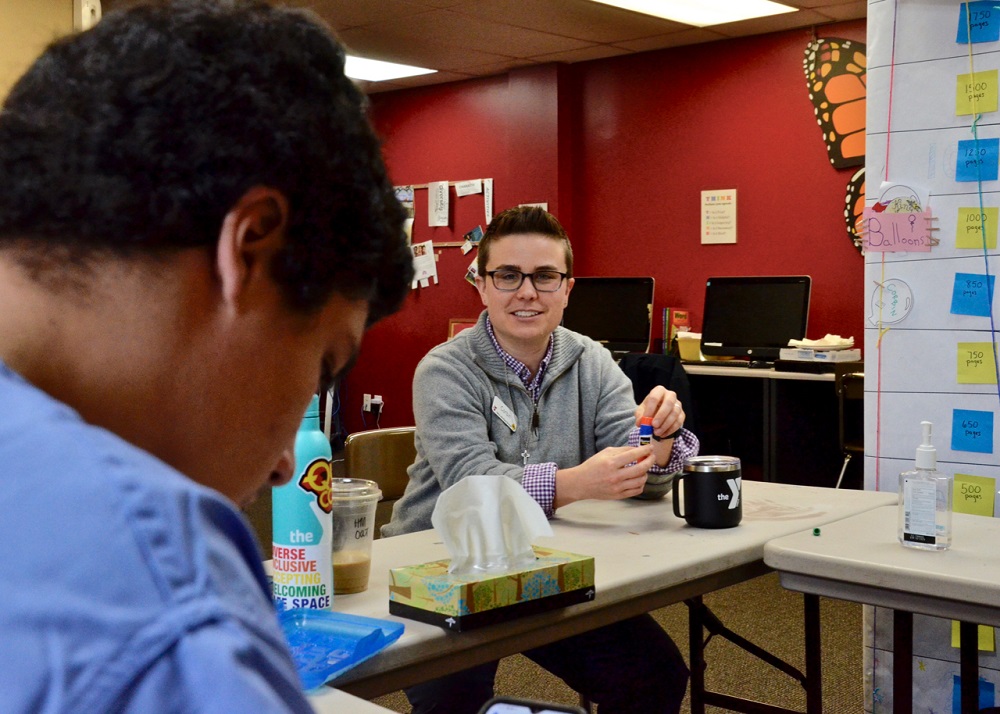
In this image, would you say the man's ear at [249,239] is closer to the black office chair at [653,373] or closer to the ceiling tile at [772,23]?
the black office chair at [653,373]

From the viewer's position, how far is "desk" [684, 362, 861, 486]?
15.9ft

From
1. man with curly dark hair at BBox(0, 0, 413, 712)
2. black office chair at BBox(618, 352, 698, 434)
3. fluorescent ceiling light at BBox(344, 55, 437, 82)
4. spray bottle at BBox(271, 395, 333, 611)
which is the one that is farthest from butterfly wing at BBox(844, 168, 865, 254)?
man with curly dark hair at BBox(0, 0, 413, 712)

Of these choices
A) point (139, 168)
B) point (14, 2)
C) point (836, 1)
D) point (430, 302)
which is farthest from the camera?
point (430, 302)

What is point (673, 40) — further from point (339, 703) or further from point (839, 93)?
point (339, 703)

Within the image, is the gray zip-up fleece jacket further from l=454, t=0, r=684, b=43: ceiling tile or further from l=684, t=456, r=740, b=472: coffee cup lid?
l=454, t=0, r=684, b=43: ceiling tile

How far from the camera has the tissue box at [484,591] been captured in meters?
1.29

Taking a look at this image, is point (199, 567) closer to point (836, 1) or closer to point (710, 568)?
point (710, 568)

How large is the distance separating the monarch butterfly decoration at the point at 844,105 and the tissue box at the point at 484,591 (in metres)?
4.25

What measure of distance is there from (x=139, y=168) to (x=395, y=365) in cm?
712

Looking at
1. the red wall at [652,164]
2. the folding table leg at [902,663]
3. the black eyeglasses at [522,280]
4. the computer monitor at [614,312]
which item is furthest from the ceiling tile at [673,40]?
the folding table leg at [902,663]

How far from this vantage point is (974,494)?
2180mm

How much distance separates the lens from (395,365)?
752cm

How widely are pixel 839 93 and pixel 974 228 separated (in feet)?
11.2

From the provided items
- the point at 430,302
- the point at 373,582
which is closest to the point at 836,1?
the point at 430,302
